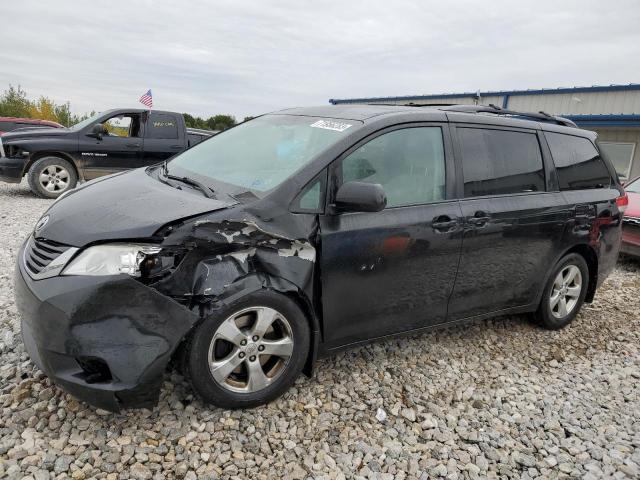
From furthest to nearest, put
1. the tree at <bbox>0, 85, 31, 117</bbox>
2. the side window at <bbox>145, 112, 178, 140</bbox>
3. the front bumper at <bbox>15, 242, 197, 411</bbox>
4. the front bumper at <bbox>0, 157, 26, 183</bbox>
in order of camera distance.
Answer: the tree at <bbox>0, 85, 31, 117</bbox> < the side window at <bbox>145, 112, 178, 140</bbox> < the front bumper at <bbox>0, 157, 26, 183</bbox> < the front bumper at <bbox>15, 242, 197, 411</bbox>

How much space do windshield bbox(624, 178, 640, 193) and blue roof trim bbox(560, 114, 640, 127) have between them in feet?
20.6

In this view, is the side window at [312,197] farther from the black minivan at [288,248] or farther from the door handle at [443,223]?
the door handle at [443,223]

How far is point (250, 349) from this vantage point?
2.68m

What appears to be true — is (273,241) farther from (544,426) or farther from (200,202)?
(544,426)

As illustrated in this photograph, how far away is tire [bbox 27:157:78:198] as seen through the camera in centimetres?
929

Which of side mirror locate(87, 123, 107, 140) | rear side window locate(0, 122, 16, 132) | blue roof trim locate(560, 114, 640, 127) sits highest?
blue roof trim locate(560, 114, 640, 127)

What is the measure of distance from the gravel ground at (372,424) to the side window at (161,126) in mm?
6806

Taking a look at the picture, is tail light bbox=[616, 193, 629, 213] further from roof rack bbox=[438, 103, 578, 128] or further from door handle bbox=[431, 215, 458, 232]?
door handle bbox=[431, 215, 458, 232]

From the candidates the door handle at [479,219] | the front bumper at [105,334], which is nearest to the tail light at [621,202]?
the door handle at [479,219]

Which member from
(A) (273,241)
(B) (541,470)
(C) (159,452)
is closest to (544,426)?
(B) (541,470)

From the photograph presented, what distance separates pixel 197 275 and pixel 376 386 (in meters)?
1.43

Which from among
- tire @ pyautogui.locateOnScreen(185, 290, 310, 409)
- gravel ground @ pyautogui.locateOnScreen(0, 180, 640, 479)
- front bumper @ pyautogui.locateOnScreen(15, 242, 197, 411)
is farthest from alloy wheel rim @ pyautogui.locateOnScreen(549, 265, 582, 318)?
front bumper @ pyautogui.locateOnScreen(15, 242, 197, 411)

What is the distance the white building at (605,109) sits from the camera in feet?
44.8

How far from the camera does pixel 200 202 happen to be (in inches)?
105
